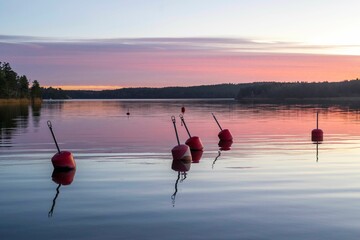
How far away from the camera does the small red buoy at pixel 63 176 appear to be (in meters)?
26.4

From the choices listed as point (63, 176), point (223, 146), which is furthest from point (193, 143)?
point (63, 176)

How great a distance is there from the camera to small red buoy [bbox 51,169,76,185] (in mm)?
26406

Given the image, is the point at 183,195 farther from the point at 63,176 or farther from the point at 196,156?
the point at 196,156

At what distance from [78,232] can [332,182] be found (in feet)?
44.5

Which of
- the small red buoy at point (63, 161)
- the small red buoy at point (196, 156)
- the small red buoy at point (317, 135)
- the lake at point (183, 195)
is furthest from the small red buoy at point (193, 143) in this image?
the small red buoy at point (317, 135)

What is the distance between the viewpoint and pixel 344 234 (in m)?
15.9

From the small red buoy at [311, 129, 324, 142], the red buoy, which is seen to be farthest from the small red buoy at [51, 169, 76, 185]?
the small red buoy at [311, 129, 324, 142]

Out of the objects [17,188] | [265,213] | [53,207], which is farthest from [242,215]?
[17,188]

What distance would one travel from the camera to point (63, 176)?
91.8ft

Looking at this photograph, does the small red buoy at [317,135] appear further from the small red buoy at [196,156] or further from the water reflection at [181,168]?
the water reflection at [181,168]

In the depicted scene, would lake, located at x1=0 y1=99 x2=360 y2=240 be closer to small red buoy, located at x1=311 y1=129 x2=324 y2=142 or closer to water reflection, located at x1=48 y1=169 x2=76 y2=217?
water reflection, located at x1=48 y1=169 x2=76 y2=217

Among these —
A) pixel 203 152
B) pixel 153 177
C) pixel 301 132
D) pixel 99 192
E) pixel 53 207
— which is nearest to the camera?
pixel 53 207

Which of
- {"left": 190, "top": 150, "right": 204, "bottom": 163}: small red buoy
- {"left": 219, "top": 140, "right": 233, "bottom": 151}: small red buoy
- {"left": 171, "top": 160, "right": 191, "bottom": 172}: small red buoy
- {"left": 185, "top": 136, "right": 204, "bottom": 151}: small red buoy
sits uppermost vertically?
{"left": 185, "top": 136, "right": 204, "bottom": 151}: small red buoy

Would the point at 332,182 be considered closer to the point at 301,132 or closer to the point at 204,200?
the point at 204,200
